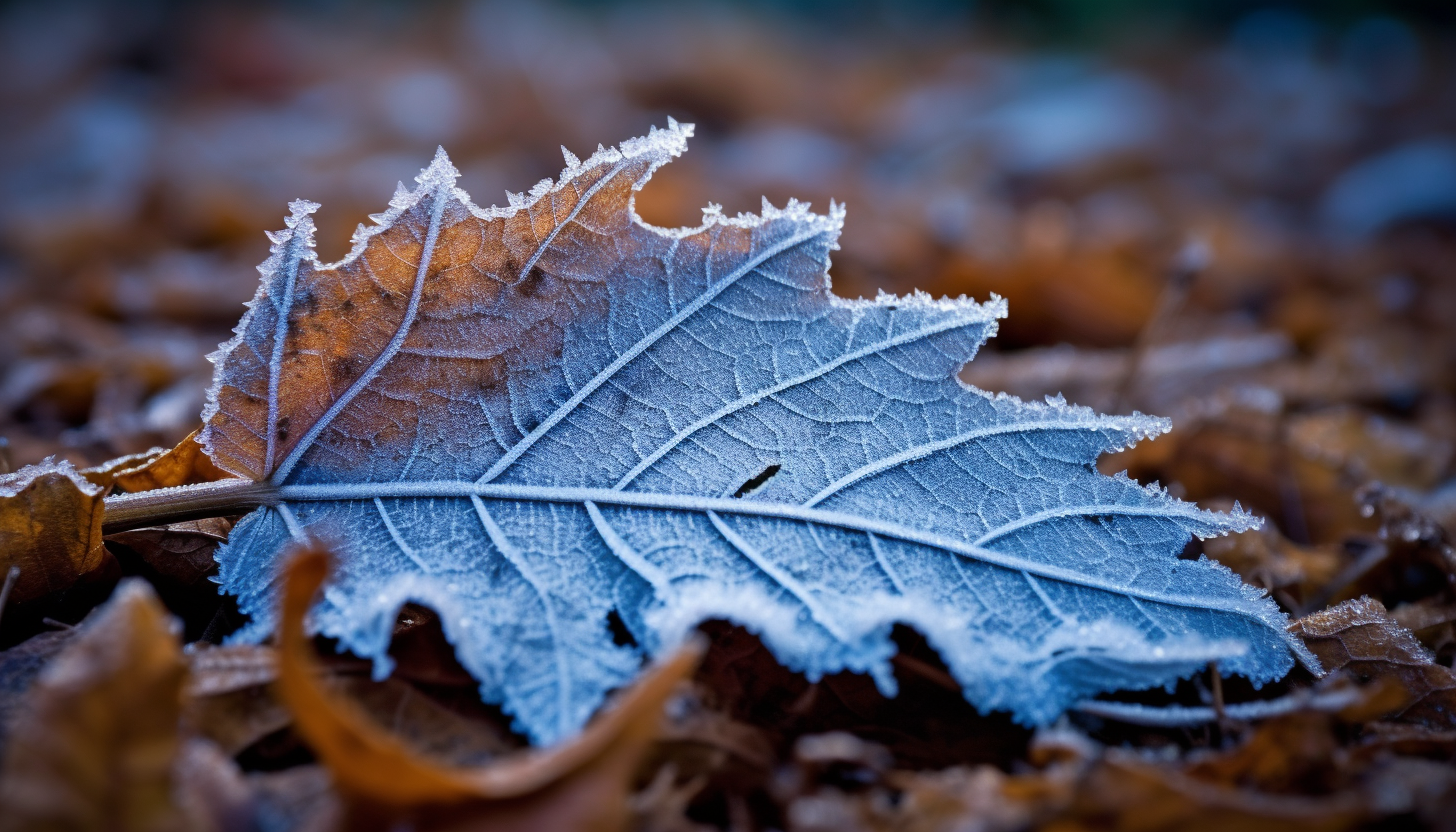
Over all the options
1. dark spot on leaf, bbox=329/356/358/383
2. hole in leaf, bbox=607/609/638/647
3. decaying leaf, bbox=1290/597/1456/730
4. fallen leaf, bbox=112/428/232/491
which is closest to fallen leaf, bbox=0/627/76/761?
fallen leaf, bbox=112/428/232/491

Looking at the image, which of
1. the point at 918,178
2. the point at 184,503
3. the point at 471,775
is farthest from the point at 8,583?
the point at 918,178

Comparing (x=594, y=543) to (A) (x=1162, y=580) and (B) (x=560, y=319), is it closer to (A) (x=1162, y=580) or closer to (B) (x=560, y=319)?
(B) (x=560, y=319)

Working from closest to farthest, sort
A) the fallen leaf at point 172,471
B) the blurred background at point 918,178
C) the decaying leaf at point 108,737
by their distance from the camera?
1. the decaying leaf at point 108,737
2. the fallen leaf at point 172,471
3. the blurred background at point 918,178

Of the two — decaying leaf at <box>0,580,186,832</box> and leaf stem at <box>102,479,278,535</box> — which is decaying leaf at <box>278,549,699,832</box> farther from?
leaf stem at <box>102,479,278,535</box>

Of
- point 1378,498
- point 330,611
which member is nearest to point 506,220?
point 330,611

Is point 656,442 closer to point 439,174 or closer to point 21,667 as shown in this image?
point 439,174

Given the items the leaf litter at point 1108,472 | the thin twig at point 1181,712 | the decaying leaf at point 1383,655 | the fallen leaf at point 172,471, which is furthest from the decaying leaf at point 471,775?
the decaying leaf at point 1383,655

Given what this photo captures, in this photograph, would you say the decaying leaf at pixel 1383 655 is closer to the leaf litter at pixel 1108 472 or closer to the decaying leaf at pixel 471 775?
the leaf litter at pixel 1108 472
